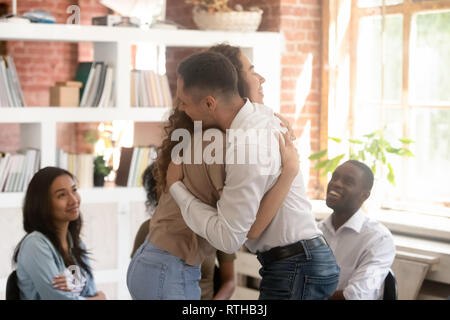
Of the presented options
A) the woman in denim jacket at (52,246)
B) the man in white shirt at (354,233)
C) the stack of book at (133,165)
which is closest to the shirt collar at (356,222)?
the man in white shirt at (354,233)

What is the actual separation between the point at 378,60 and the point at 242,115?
103 inches

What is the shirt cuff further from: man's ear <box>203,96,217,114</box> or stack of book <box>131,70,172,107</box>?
stack of book <box>131,70,172,107</box>

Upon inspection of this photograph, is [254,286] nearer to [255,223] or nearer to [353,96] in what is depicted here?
[353,96]

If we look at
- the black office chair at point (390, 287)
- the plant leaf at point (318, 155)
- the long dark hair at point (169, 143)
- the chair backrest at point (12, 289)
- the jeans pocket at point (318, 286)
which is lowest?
the black office chair at point (390, 287)

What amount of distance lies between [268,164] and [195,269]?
321 millimetres

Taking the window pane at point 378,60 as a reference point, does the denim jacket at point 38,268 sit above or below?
below

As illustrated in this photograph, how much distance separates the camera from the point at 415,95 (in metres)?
4.05

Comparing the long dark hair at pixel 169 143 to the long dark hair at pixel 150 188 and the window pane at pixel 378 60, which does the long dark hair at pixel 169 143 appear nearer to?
the long dark hair at pixel 150 188

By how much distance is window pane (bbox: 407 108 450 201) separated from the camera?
13.0 feet

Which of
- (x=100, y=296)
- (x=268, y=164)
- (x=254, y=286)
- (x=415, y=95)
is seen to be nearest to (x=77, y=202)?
(x=100, y=296)

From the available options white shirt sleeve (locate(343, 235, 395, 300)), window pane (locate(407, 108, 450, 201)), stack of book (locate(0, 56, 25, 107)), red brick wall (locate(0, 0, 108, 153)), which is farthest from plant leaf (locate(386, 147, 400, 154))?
red brick wall (locate(0, 0, 108, 153))

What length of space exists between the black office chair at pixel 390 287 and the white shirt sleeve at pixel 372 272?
0.02 meters

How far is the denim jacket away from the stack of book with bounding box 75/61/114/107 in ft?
4.76

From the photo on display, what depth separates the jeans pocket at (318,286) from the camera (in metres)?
1.75
